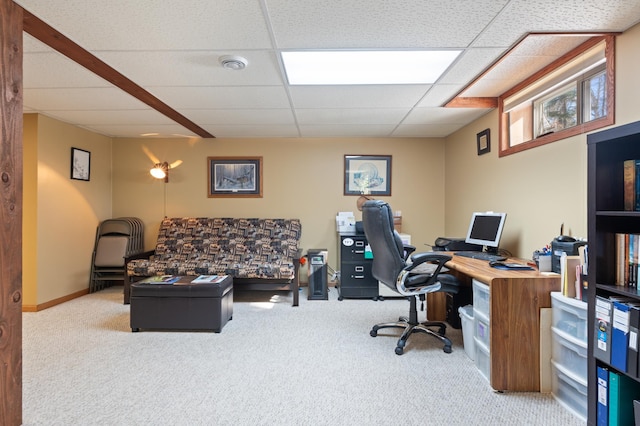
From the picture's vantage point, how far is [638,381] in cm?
135

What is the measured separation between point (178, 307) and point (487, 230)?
10.1ft

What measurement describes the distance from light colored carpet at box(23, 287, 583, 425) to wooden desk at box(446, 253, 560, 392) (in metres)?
0.10

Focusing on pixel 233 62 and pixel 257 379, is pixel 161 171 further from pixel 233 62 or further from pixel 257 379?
pixel 257 379

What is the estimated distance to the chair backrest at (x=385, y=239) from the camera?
2.54 metres

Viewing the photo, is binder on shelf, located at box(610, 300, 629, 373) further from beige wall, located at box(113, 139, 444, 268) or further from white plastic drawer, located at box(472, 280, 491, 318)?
beige wall, located at box(113, 139, 444, 268)

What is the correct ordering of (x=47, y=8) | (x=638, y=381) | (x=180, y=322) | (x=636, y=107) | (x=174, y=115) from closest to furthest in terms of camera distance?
(x=638, y=381) < (x=47, y=8) < (x=636, y=107) < (x=180, y=322) < (x=174, y=115)

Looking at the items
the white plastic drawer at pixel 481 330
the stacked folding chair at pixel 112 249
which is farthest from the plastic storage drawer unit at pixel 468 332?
the stacked folding chair at pixel 112 249

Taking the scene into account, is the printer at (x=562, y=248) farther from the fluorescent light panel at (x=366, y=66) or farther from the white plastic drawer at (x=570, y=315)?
the fluorescent light panel at (x=366, y=66)

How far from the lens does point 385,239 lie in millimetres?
2574

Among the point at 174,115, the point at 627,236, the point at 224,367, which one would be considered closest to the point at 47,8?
the point at 174,115

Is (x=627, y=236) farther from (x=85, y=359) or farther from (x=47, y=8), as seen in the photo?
(x=85, y=359)

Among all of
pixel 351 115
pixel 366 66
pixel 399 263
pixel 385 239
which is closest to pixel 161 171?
pixel 351 115

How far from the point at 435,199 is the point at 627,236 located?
3.51m

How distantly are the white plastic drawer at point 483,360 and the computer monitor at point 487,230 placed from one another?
42.1 inches
